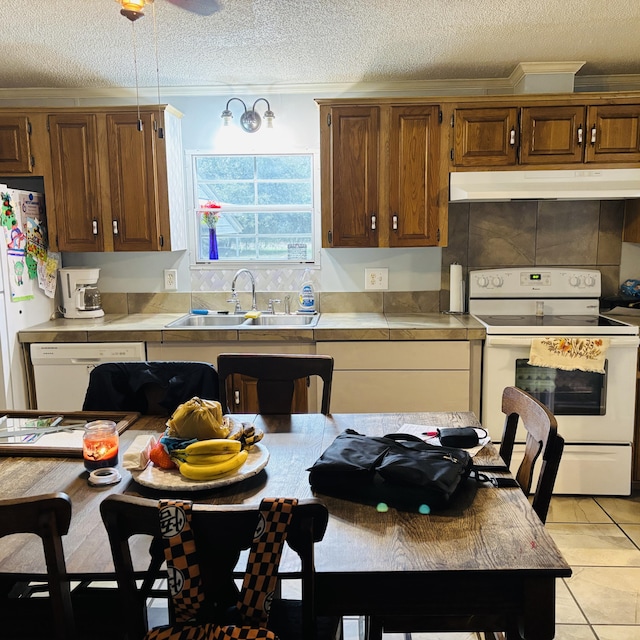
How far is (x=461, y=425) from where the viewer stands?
6.87 feet

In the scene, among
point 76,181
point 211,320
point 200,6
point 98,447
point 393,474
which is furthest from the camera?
point 211,320

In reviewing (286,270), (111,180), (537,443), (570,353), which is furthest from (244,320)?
(537,443)

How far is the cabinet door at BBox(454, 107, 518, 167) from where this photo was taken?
135 inches

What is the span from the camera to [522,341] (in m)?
3.24

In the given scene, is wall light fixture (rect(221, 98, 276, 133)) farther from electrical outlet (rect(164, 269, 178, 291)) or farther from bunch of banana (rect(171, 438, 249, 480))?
bunch of banana (rect(171, 438, 249, 480))

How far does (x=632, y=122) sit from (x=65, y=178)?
3144 millimetres

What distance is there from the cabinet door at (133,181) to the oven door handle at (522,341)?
1943mm

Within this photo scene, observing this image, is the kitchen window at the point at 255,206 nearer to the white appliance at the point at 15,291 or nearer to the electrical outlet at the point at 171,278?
the electrical outlet at the point at 171,278

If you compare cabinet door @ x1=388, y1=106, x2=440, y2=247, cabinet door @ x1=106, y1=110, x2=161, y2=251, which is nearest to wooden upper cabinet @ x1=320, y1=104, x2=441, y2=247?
cabinet door @ x1=388, y1=106, x2=440, y2=247

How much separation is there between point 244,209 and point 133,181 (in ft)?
2.36

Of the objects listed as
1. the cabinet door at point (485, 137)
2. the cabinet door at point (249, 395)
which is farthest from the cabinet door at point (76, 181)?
the cabinet door at point (485, 137)

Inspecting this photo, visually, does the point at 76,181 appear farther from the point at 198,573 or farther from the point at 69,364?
the point at 198,573

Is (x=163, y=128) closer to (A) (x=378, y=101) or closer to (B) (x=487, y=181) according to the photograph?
(A) (x=378, y=101)

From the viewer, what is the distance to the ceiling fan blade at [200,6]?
2.47 m
